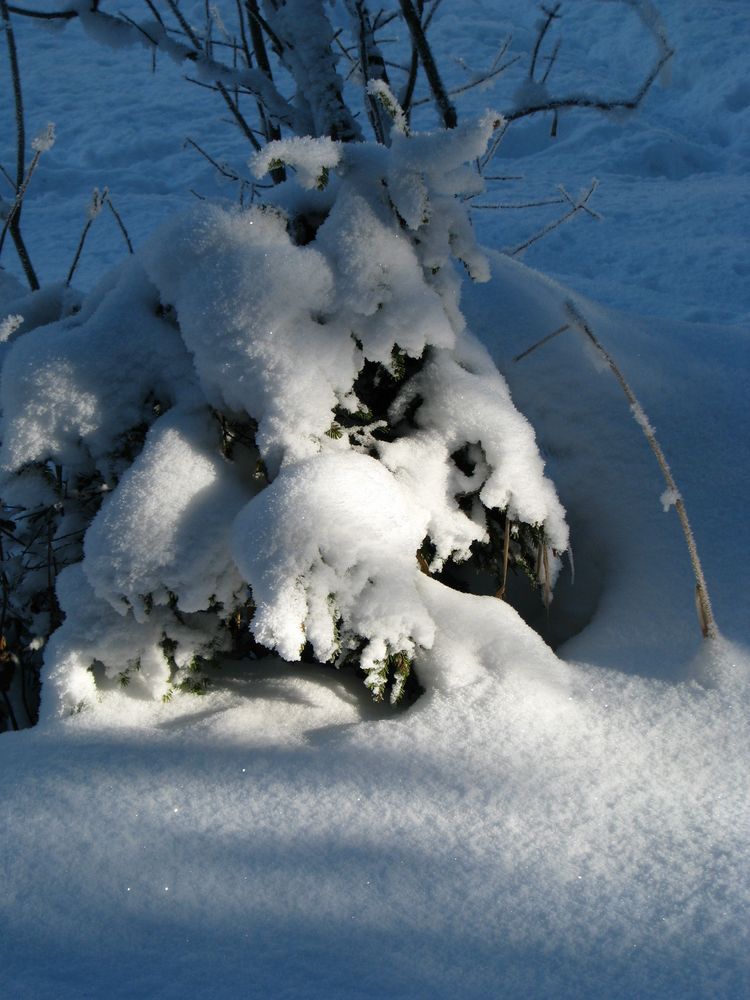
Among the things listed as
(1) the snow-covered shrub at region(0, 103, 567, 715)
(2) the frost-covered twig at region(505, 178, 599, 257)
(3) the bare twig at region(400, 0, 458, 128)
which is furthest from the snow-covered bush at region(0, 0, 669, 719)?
(2) the frost-covered twig at region(505, 178, 599, 257)

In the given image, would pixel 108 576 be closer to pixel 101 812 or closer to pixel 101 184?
pixel 101 812

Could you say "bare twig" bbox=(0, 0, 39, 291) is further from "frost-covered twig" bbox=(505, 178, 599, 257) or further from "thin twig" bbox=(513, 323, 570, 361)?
"frost-covered twig" bbox=(505, 178, 599, 257)

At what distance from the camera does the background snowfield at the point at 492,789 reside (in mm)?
1050

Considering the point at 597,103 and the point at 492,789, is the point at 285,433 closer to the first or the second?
the point at 492,789

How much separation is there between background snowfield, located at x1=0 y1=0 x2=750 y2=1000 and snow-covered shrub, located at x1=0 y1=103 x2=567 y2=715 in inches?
5.9

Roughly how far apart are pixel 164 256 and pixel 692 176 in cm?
608

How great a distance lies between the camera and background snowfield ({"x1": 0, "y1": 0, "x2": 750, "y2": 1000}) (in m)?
1.05

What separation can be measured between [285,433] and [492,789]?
2.29 feet

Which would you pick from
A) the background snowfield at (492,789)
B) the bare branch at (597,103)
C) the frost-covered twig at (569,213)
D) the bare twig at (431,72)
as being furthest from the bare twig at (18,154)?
the frost-covered twig at (569,213)

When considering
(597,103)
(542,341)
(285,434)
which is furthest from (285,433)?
(597,103)

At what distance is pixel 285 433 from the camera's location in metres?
1.53

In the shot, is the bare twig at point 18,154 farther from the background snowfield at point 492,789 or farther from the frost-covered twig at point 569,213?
the frost-covered twig at point 569,213

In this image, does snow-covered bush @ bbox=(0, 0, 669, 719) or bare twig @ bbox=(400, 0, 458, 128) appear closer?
snow-covered bush @ bbox=(0, 0, 669, 719)

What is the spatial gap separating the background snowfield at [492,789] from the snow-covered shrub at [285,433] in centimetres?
15
